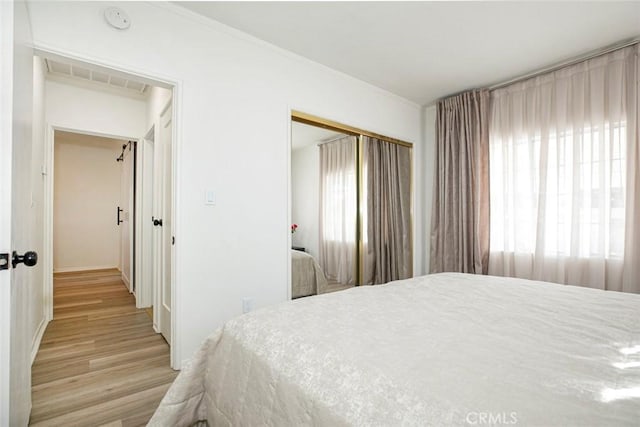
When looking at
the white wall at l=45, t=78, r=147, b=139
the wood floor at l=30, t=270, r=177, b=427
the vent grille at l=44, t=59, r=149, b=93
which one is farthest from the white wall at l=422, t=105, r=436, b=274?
the white wall at l=45, t=78, r=147, b=139

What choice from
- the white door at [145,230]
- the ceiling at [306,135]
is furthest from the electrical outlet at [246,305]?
the white door at [145,230]

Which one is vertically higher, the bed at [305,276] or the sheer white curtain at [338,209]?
the sheer white curtain at [338,209]

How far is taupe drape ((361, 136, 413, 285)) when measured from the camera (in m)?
3.41

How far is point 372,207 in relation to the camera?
3.45m

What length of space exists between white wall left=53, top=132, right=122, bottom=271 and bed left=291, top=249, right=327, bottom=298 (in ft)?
16.6

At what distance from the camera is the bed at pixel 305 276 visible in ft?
9.16

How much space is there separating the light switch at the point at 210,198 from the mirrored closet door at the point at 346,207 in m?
0.75

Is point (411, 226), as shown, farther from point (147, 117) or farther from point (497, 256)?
point (147, 117)

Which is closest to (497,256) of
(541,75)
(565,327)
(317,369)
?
(541,75)

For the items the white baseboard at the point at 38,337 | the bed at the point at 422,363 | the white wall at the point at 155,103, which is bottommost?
the white baseboard at the point at 38,337

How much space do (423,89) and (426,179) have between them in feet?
3.71

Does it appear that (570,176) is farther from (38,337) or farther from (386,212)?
(38,337)

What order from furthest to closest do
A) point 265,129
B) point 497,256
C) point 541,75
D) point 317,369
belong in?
1. point 497,256
2. point 541,75
3. point 265,129
4. point 317,369

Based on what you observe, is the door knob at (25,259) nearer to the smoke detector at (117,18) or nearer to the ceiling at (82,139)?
the smoke detector at (117,18)
